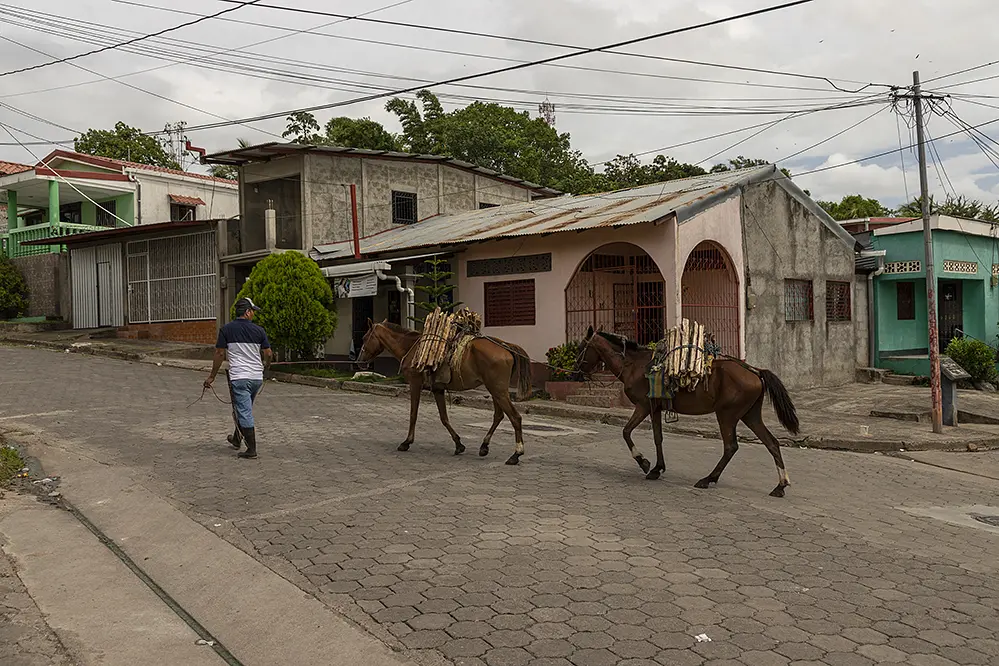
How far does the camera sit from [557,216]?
682 inches

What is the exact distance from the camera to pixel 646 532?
20.3 ft

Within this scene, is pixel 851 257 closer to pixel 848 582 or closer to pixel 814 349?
pixel 814 349

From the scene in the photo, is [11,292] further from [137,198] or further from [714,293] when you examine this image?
[714,293]

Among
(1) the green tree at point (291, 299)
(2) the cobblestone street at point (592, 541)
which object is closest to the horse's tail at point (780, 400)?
(2) the cobblestone street at point (592, 541)

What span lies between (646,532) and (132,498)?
4531mm

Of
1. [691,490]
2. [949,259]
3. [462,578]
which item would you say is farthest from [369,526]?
[949,259]

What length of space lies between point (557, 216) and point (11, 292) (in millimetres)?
20166

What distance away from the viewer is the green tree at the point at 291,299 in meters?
17.4

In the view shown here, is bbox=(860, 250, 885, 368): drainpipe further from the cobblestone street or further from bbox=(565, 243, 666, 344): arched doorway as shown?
the cobblestone street

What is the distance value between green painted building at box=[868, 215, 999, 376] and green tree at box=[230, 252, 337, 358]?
549 inches

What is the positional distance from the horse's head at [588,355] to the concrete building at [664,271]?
5540mm

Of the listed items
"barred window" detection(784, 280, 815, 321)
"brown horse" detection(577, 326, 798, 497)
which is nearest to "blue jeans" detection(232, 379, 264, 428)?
"brown horse" detection(577, 326, 798, 497)

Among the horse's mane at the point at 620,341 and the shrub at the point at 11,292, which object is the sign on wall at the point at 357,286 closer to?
the horse's mane at the point at 620,341

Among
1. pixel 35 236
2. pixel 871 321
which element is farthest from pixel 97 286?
pixel 871 321
